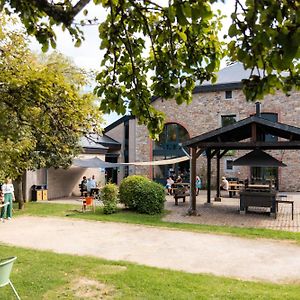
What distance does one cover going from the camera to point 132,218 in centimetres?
1270

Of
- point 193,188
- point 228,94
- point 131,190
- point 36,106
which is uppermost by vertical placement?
point 228,94

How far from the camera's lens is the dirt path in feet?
22.8

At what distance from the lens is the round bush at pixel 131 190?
558 inches

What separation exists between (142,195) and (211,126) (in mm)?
13043

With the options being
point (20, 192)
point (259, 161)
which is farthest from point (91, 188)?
point (259, 161)

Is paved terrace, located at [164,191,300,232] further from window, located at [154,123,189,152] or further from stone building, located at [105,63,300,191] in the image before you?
window, located at [154,123,189,152]

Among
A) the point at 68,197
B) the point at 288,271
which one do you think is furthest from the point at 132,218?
the point at 68,197

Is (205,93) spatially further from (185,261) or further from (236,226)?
(185,261)

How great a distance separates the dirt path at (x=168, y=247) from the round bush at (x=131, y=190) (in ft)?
8.55

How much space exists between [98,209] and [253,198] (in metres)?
6.13

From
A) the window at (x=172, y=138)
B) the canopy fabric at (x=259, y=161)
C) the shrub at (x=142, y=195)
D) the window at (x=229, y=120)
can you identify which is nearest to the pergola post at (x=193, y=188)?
the shrub at (x=142, y=195)

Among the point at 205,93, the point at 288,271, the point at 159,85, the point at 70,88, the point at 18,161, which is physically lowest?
the point at 288,271

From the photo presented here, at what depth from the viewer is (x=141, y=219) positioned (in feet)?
41.1

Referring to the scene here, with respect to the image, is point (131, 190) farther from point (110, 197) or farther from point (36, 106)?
point (36, 106)
